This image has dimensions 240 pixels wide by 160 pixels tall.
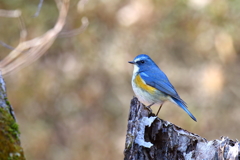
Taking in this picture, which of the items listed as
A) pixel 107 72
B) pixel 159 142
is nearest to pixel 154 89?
pixel 159 142

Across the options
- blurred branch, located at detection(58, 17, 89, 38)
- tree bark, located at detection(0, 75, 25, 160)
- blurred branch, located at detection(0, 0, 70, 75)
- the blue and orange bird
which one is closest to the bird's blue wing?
the blue and orange bird

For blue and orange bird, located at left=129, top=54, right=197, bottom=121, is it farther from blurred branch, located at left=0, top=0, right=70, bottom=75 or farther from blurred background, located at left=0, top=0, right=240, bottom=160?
blurred background, located at left=0, top=0, right=240, bottom=160

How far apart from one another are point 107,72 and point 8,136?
23.9 feet

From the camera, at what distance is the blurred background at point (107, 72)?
30.6 feet

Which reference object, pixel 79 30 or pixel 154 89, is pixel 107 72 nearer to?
pixel 79 30

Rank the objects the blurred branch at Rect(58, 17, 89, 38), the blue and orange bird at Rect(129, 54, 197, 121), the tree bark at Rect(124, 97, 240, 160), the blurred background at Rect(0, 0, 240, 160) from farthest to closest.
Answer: the blurred background at Rect(0, 0, 240, 160) < the blurred branch at Rect(58, 17, 89, 38) < the blue and orange bird at Rect(129, 54, 197, 121) < the tree bark at Rect(124, 97, 240, 160)

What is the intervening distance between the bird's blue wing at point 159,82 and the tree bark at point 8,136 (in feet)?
10.0

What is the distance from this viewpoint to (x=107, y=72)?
378 inches

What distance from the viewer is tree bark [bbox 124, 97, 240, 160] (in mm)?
3398

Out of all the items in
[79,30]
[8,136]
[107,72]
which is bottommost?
[8,136]

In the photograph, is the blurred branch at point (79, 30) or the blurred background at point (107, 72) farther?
the blurred background at point (107, 72)

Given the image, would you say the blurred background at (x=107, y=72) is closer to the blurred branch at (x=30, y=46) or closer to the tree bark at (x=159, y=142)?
the blurred branch at (x=30, y=46)

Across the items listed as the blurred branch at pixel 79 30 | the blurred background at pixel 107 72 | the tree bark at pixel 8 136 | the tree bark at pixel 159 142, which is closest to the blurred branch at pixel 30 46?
the blurred branch at pixel 79 30

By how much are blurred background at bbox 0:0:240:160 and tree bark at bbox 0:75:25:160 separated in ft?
22.5
